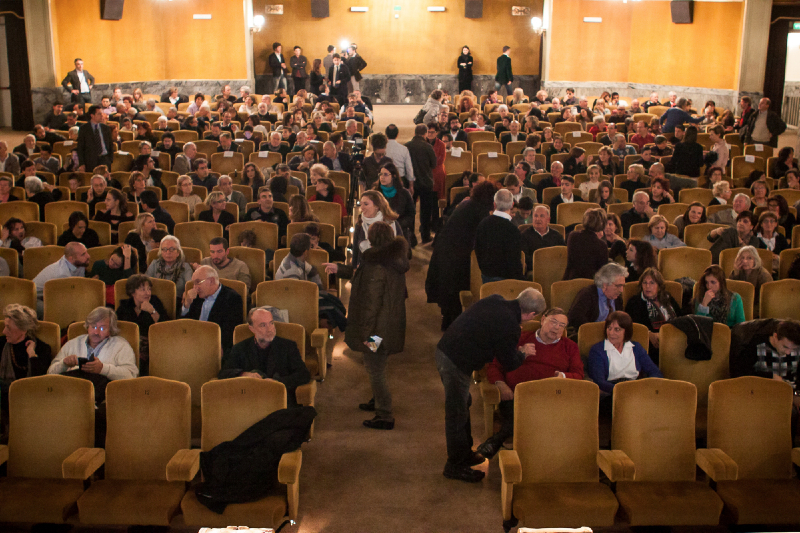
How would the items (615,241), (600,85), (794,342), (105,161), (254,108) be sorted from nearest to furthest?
(794,342) → (615,241) → (105,161) → (254,108) → (600,85)

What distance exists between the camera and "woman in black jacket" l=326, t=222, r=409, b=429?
15.5ft

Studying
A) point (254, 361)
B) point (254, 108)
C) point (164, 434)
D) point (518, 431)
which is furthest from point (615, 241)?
point (254, 108)

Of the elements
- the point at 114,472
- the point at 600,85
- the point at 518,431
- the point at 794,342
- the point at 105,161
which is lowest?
the point at 114,472

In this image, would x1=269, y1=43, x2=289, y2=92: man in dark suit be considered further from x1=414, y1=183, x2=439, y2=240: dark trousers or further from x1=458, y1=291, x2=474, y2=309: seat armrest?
x1=458, y1=291, x2=474, y2=309: seat armrest

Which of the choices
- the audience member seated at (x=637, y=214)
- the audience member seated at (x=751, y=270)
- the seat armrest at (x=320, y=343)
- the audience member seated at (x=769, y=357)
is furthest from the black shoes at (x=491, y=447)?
the audience member seated at (x=637, y=214)

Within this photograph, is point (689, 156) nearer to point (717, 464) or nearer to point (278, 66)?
point (717, 464)

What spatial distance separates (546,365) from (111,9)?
15152 millimetres

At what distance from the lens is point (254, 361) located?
14.9 ft

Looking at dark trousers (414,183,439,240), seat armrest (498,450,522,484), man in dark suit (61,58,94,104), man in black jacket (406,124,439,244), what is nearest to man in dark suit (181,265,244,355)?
seat armrest (498,450,522,484)

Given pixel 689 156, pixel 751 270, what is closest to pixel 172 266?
pixel 751 270

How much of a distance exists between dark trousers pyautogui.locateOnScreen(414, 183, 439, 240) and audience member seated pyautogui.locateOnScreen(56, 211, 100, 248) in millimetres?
3669

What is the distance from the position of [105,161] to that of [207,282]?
5614 mm

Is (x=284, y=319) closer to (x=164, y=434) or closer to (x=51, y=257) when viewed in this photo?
(x=164, y=434)

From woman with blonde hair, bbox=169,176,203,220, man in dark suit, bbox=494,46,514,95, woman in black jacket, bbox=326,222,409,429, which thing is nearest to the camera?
woman in black jacket, bbox=326,222,409,429
